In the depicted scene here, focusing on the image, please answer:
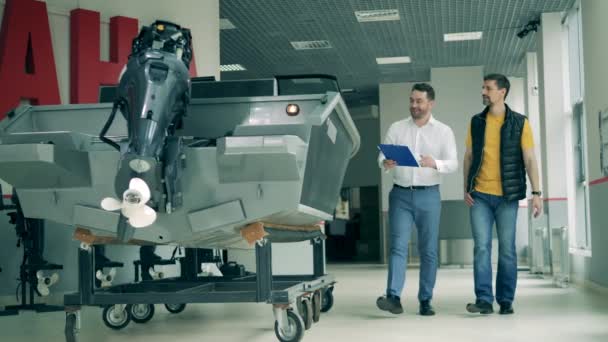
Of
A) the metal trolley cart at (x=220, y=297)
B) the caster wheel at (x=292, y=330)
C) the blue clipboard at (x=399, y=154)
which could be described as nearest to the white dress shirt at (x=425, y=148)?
the blue clipboard at (x=399, y=154)

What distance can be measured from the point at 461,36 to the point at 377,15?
185cm

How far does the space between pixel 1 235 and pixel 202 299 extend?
315 centimetres

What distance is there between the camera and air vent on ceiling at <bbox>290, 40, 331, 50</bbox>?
1260 cm

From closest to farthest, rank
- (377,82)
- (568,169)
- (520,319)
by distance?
1. (520,319)
2. (568,169)
3. (377,82)

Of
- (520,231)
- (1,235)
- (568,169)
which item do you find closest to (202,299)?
(1,235)

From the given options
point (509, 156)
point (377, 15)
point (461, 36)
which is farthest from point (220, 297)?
point (461, 36)

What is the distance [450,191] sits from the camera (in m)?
14.3

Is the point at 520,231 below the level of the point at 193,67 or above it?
below

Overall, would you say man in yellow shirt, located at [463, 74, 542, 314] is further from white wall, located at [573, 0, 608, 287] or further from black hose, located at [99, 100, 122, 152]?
black hose, located at [99, 100, 122, 152]

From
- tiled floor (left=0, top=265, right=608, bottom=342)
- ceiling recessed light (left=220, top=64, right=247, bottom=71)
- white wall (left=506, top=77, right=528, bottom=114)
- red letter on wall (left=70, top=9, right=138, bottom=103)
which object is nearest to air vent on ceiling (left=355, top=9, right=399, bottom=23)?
ceiling recessed light (left=220, top=64, right=247, bottom=71)

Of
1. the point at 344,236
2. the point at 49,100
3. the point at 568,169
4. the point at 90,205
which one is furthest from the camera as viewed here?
the point at 344,236

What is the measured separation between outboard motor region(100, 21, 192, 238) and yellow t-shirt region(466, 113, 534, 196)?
2258 mm

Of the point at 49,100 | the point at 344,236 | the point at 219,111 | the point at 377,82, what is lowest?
the point at 344,236

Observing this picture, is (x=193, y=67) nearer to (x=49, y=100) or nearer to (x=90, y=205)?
(x=49, y=100)
